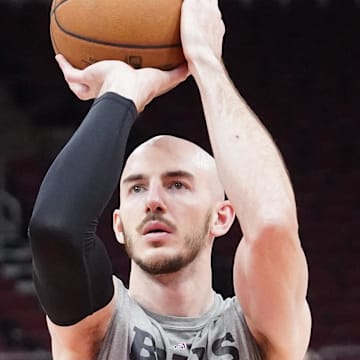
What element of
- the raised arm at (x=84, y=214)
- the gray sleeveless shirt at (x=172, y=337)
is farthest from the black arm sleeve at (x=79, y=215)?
the gray sleeveless shirt at (x=172, y=337)

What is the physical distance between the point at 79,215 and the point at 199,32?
18.0 inches

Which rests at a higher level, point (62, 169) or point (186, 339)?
point (62, 169)

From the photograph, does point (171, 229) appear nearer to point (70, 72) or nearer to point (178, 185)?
point (178, 185)

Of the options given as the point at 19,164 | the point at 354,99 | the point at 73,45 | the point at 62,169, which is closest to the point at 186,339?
the point at 62,169

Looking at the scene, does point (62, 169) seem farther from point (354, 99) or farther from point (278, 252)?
point (354, 99)

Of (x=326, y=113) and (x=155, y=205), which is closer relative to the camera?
(x=155, y=205)

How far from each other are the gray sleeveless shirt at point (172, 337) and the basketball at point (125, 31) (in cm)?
44

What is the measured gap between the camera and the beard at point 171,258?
1.81 m

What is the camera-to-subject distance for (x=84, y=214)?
1531 millimetres

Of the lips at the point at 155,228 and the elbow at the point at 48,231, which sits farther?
the lips at the point at 155,228

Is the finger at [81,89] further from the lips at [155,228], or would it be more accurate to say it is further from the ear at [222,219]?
the ear at [222,219]

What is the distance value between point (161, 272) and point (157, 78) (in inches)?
14.6

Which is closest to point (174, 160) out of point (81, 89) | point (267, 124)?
point (81, 89)

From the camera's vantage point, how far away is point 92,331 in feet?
5.66
